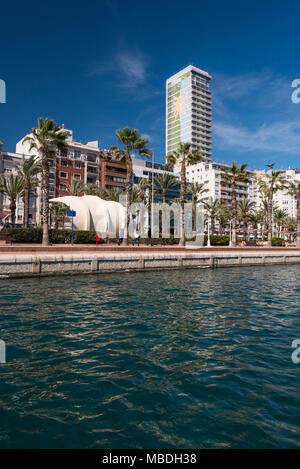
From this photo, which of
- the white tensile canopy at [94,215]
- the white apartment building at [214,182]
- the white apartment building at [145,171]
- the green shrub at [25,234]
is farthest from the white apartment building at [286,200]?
the green shrub at [25,234]

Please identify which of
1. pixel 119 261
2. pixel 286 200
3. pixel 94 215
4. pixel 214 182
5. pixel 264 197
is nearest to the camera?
pixel 119 261

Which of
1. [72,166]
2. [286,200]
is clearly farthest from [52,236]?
[286,200]

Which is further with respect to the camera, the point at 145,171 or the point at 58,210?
the point at 145,171

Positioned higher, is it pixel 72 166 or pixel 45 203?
pixel 72 166

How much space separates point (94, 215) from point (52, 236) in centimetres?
1058

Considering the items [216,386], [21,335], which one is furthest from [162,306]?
[216,386]

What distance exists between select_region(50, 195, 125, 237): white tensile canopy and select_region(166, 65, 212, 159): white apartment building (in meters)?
118

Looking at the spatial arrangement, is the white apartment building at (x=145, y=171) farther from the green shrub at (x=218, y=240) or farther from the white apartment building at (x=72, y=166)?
the green shrub at (x=218, y=240)

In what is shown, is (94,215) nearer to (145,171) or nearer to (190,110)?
(145,171)

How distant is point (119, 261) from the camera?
22734 mm

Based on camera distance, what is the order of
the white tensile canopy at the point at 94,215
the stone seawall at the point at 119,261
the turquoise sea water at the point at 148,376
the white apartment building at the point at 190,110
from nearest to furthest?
1. the turquoise sea water at the point at 148,376
2. the stone seawall at the point at 119,261
3. the white tensile canopy at the point at 94,215
4. the white apartment building at the point at 190,110

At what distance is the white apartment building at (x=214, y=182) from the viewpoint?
115 meters

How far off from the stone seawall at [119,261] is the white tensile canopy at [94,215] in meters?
15.5

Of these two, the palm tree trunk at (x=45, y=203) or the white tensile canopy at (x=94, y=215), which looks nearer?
the palm tree trunk at (x=45, y=203)
